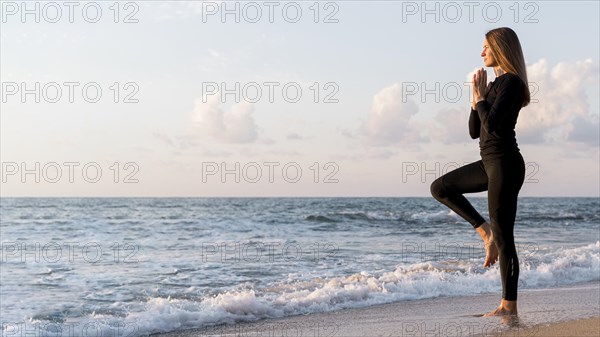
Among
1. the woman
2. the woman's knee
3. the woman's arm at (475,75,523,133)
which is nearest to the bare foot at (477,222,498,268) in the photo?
the woman

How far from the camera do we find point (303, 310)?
7.05 m

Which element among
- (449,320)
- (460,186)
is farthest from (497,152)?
(449,320)

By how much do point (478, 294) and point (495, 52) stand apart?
4.76 metres

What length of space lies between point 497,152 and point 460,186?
37 centimetres

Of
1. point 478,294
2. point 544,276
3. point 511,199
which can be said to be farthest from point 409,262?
point 511,199

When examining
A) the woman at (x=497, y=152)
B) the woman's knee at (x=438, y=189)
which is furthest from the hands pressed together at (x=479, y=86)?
the woman's knee at (x=438, y=189)

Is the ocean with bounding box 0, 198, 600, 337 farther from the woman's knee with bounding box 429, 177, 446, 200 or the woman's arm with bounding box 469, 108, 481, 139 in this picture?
the woman's arm with bounding box 469, 108, 481, 139

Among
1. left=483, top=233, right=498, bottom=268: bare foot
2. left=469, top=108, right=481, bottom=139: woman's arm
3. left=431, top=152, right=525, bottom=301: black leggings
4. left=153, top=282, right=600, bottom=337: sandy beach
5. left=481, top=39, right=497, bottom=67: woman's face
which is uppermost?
left=481, top=39, right=497, bottom=67: woman's face

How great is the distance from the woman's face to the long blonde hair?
32 millimetres

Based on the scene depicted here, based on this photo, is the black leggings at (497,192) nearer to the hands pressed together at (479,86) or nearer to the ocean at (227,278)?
the hands pressed together at (479,86)

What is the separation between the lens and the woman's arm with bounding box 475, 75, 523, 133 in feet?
12.9

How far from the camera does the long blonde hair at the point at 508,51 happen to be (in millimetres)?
3986

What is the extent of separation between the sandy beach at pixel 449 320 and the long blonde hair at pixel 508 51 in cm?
178

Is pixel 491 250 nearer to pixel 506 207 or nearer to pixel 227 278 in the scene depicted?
pixel 506 207
